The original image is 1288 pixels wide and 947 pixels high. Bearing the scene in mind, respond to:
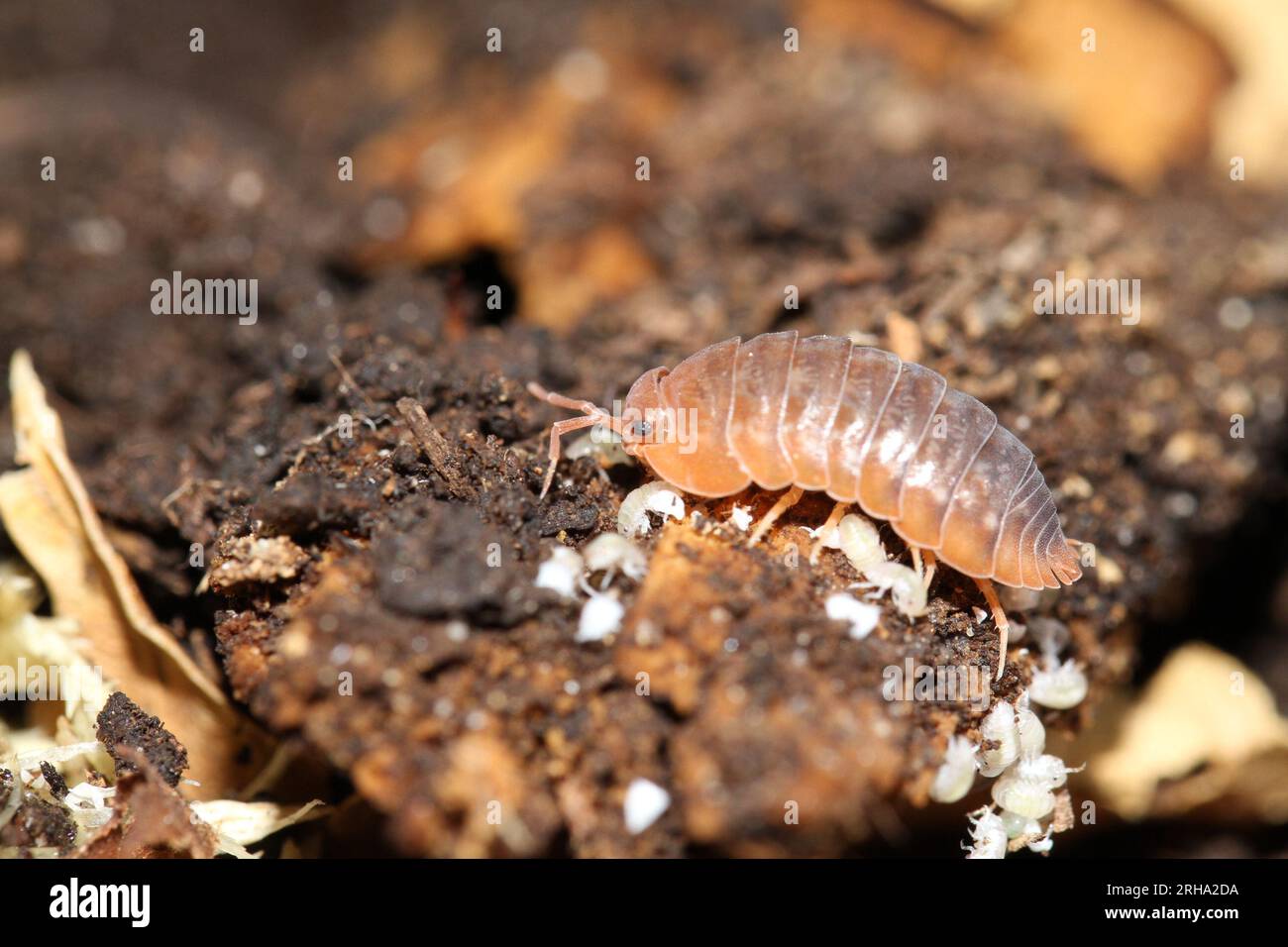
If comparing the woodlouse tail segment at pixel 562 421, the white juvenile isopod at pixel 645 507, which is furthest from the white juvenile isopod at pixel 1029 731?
the woodlouse tail segment at pixel 562 421

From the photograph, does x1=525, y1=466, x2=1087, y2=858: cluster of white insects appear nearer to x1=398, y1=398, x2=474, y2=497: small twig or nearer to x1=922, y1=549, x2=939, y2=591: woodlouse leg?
x1=922, y1=549, x2=939, y2=591: woodlouse leg

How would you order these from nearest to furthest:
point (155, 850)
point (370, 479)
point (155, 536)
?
point (155, 850)
point (370, 479)
point (155, 536)

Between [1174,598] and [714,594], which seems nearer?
[714,594]

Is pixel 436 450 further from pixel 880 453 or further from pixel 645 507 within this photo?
pixel 880 453

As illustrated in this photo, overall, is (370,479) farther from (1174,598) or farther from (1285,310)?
(1285,310)

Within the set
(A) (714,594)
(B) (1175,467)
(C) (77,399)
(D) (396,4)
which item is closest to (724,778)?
(A) (714,594)

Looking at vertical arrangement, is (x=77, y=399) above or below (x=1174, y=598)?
above

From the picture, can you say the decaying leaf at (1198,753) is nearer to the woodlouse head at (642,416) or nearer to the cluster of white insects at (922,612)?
the cluster of white insects at (922,612)
